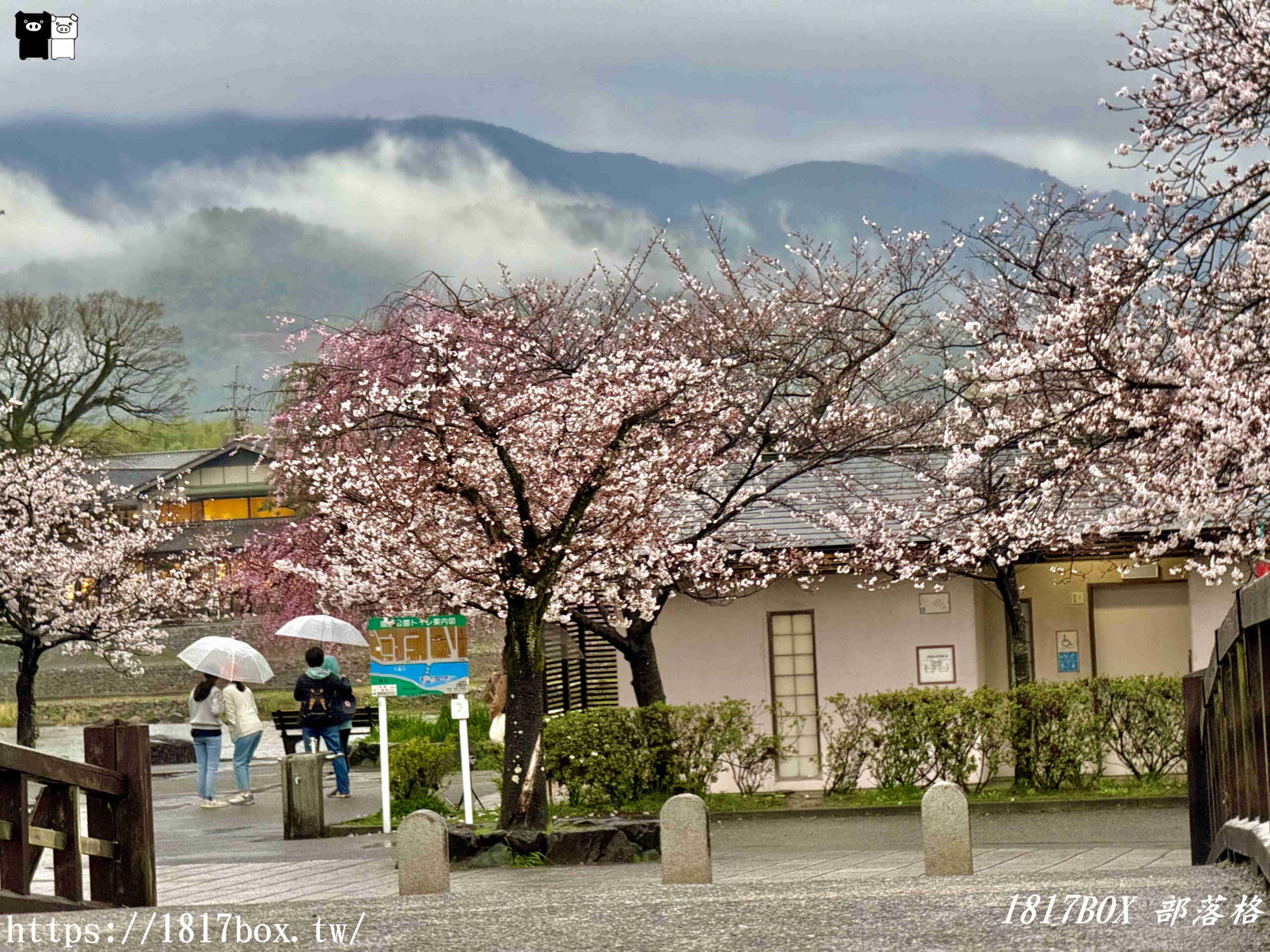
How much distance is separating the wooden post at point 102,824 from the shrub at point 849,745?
10.6 metres

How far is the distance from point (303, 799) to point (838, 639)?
291 inches

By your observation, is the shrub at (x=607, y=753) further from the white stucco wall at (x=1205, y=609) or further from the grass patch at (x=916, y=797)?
the white stucco wall at (x=1205, y=609)

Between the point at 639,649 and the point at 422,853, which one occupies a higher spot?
the point at 639,649

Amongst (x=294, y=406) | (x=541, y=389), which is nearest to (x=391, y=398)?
(x=541, y=389)

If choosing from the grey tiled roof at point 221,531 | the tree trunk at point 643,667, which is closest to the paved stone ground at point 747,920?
the tree trunk at point 643,667

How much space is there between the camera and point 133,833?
815 centimetres

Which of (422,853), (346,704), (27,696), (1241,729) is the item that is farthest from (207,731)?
(1241,729)

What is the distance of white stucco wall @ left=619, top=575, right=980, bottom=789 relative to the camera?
64.0 feet

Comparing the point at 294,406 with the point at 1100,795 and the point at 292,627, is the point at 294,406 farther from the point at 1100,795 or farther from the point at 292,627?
the point at 1100,795

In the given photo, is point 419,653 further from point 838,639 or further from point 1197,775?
point 1197,775

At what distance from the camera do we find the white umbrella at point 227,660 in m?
19.2

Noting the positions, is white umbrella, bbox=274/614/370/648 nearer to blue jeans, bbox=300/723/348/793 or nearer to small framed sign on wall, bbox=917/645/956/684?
blue jeans, bbox=300/723/348/793

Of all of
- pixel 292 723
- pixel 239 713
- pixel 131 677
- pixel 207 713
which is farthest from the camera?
pixel 131 677

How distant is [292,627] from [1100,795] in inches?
422
